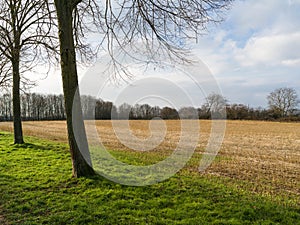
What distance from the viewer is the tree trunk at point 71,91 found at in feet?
23.9

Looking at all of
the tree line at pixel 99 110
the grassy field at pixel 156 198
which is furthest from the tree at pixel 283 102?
the grassy field at pixel 156 198

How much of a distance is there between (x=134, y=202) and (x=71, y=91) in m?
3.55

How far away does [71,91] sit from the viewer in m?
7.27

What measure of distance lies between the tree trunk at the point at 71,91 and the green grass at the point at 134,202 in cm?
53

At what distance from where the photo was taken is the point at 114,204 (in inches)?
216

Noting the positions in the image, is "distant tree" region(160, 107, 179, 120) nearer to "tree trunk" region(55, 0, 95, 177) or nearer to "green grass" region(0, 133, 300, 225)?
"green grass" region(0, 133, 300, 225)

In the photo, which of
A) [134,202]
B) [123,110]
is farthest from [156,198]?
[123,110]

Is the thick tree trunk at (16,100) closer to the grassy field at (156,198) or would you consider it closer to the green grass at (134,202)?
the grassy field at (156,198)

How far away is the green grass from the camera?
4.78m

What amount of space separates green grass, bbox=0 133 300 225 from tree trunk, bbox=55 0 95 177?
0.53 metres

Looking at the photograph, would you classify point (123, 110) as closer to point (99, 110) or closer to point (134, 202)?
point (99, 110)

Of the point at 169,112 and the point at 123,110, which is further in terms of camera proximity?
the point at 169,112

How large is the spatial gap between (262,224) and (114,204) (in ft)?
9.38

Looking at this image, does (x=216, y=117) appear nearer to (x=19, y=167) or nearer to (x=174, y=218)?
(x=174, y=218)
